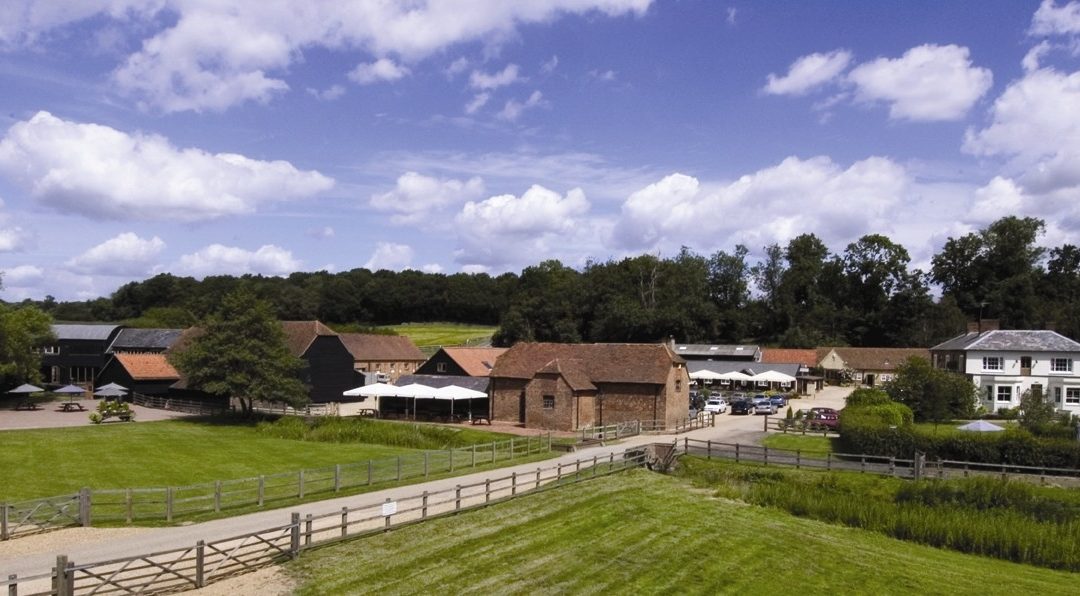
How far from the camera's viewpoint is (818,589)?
2017 centimetres

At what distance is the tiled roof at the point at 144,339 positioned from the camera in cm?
7494

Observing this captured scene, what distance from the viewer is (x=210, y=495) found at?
24.2 meters

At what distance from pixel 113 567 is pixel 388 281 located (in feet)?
480

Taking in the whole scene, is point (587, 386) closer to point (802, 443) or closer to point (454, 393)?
point (454, 393)

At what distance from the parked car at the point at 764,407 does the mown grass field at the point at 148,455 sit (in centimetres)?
2382

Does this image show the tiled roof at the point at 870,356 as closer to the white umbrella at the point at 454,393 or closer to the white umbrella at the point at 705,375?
the white umbrella at the point at 705,375

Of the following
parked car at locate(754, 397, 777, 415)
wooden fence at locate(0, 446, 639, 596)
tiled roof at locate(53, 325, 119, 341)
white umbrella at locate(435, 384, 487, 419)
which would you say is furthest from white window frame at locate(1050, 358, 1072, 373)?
tiled roof at locate(53, 325, 119, 341)

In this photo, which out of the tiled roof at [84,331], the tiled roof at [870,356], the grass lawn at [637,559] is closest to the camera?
the grass lawn at [637,559]

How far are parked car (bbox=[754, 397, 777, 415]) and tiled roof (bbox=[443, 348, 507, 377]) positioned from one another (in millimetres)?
19125

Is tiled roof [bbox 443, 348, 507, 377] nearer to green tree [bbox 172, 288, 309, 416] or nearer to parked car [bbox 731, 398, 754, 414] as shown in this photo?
green tree [bbox 172, 288, 309, 416]

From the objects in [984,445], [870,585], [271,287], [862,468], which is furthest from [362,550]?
[271,287]

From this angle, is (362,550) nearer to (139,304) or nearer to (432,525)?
(432,525)

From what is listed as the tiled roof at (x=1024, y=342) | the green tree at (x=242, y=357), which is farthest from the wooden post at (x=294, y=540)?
the tiled roof at (x=1024, y=342)

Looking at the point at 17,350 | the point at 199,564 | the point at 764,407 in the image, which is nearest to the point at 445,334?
the point at 17,350
